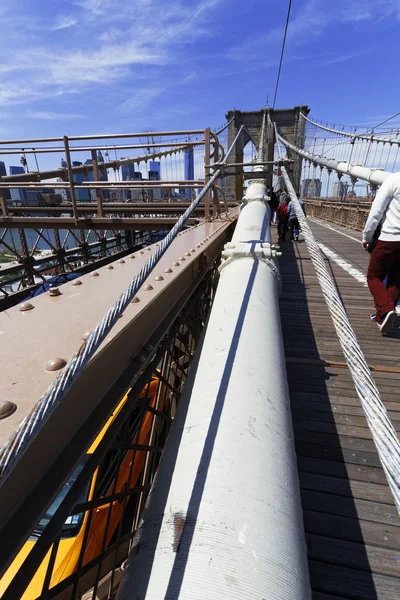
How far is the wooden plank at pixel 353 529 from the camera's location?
4.79 ft

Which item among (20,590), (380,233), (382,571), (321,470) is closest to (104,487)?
(321,470)

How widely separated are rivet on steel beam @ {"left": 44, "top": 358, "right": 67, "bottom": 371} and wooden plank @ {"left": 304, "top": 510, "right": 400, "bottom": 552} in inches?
56.3

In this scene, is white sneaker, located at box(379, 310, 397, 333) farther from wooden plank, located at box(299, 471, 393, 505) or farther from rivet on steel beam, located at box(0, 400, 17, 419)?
rivet on steel beam, located at box(0, 400, 17, 419)

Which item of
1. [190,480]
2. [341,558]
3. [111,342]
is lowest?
[341,558]

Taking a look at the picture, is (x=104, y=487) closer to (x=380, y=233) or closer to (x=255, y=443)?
(x=255, y=443)

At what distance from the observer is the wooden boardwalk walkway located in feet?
4.47

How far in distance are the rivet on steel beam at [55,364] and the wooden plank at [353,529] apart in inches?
56.3

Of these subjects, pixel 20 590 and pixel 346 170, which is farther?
pixel 346 170

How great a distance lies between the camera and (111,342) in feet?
3.51

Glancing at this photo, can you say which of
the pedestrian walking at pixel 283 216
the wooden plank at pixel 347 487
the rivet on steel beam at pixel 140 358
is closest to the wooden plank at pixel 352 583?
the wooden plank at pixel 347 487

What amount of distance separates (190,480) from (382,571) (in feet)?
3.93

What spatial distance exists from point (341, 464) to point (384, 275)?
195 cm

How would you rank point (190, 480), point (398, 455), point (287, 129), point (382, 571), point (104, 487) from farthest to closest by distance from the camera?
point (287, 129) < point (104, 487) < point (382, 571) < point (398, 455) < point (190, 480)

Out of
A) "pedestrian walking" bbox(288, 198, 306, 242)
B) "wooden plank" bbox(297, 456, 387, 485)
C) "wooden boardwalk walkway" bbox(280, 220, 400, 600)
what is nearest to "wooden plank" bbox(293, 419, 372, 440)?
"wooden boardwalk walkway" bbox(280, 220, 400, 600)
